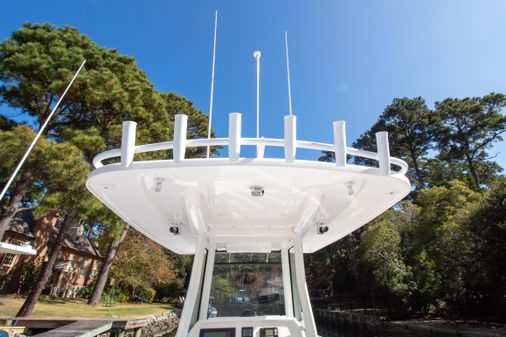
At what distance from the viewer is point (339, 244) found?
28203mm

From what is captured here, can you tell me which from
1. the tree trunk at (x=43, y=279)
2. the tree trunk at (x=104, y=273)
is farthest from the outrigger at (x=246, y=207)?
the tree trunk at (x=104, y=273)

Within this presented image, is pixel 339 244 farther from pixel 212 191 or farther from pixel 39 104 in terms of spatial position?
pixel 212 191

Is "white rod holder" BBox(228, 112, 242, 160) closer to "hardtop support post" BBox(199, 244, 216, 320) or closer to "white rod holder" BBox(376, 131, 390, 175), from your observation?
"white rod holder" BBox(376, 131, 390, 175)

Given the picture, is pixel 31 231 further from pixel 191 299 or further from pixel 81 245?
pixel 191 299

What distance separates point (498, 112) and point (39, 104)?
113 feet

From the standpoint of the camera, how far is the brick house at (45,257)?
59.5 ft

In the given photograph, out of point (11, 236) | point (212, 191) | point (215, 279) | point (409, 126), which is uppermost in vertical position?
point (409, 126)

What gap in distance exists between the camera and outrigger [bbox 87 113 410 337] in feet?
7.82

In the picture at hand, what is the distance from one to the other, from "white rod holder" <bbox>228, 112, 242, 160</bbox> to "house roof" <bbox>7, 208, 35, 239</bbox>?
21.9 meters

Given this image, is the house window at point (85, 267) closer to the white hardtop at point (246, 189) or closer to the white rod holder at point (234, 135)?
the white hardtop at point (246, 189)

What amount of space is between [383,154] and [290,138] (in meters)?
0.81

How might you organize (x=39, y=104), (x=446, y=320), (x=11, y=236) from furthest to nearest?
(x=11, y=236), (x=446, y=320), (x=39, y=104)

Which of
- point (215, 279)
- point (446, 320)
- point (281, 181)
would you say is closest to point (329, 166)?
point (281, 181)

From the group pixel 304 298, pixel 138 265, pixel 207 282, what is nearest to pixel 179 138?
pixel 304 298
